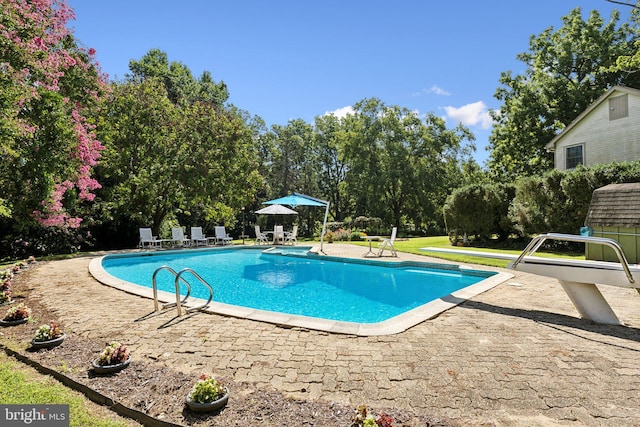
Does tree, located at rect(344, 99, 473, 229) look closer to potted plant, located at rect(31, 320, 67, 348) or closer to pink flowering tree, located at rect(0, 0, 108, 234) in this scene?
pink flowering tree, located at rect(0, 0, 108, 234)

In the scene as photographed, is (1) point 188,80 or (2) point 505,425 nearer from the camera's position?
(2) point 505,425

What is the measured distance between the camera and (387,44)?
43.7 ft

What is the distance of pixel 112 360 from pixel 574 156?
2112cm

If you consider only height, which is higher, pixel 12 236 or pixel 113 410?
pixel 12 236

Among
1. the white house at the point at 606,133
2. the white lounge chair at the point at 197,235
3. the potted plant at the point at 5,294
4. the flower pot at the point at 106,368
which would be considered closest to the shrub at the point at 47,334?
the flower pot at the point at 106,368

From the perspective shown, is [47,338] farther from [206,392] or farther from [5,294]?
[5,294]

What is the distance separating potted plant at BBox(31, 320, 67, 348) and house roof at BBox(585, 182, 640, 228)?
39.7 feet

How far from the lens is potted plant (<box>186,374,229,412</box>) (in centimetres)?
268

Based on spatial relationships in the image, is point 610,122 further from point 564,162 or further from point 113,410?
point 113,410

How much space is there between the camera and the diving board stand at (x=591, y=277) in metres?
4.62

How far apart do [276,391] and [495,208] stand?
15.1 metres

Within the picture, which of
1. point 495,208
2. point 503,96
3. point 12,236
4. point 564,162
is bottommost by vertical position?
point 12,236

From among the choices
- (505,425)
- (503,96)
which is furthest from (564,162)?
(505,425)

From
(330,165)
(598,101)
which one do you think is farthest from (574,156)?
(330,165)
